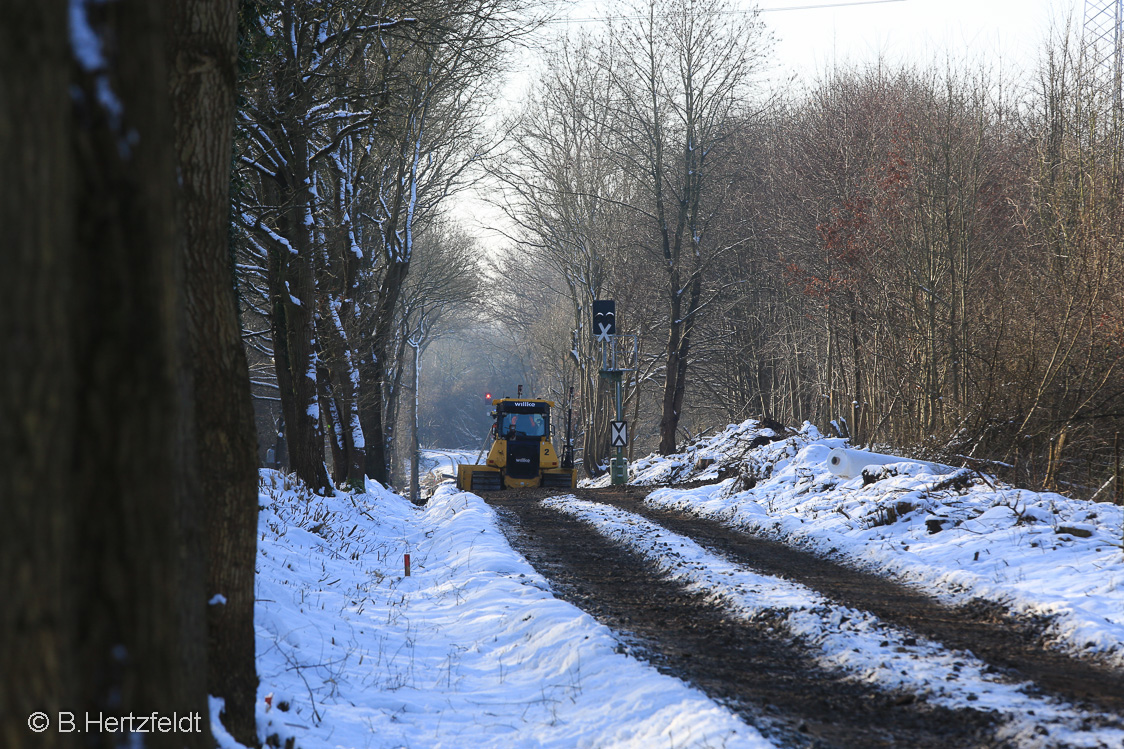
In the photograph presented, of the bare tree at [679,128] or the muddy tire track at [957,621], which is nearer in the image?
the muddy tire track at [957,621]

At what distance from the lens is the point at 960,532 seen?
8875 millimetres

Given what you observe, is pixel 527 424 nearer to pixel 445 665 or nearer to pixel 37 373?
pixel 445 665

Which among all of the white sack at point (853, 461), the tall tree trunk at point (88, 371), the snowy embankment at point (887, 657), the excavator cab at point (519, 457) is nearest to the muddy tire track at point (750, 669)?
the snowy embankment at point (887, 657)

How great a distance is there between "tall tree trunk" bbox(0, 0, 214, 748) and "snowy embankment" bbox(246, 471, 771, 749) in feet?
8.31

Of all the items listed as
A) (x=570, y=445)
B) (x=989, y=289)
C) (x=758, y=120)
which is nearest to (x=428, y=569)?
(x=989, y=289)

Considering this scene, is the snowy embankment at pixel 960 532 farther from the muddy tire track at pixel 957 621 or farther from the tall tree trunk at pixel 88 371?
the tall tree trunk at pixel 88 371

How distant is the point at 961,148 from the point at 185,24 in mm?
13681

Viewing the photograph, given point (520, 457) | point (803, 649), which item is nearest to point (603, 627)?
point (803, 649)

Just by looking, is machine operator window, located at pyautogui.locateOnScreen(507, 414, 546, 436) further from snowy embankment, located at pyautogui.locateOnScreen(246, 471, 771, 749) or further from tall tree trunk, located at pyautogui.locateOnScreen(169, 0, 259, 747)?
tall tree trunk, located at pyautogui.locateOnScreen(169, 0, 259, 747)

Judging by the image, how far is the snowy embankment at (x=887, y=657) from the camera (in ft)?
13.5

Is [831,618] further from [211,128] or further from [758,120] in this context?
[758,120]

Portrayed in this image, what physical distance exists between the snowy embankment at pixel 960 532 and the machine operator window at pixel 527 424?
11.6 metres

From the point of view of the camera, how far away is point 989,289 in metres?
14.9

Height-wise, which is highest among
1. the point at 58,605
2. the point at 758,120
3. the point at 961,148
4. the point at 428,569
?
the point at 758,120
